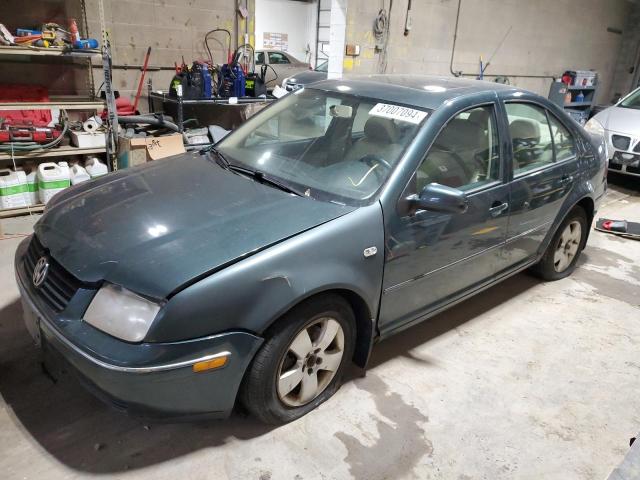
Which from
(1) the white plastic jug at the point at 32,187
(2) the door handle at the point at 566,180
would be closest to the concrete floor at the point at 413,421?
(2) the door handle at the point at 566,180

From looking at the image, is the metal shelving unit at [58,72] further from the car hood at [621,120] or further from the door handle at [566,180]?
the car hood at [621,120]

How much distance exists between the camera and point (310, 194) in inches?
89.5

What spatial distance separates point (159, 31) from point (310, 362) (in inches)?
200

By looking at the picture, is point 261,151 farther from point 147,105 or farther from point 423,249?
point 147,105

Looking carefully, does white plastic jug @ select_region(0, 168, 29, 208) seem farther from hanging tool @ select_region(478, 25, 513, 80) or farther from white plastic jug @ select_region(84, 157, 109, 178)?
hanging tool @ select_region(478, 25, 513, 80)

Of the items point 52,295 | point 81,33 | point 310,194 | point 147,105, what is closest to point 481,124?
point 310,194

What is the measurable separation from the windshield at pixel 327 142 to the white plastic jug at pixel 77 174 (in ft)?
7.84

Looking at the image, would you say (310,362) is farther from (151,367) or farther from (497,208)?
(497,208)

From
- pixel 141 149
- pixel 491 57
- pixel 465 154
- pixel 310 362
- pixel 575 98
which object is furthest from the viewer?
pixel 575 98

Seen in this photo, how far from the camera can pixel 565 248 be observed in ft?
12.3

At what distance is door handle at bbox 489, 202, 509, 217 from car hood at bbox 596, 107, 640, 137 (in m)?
4.78

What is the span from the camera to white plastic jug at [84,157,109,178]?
4.77 meters

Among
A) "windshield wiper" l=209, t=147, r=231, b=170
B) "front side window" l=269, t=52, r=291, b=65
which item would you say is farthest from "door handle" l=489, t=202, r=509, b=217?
"front side window" l=269, t=52, r=291, b=65

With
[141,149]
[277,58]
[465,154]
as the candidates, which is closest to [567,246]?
[465,154]
